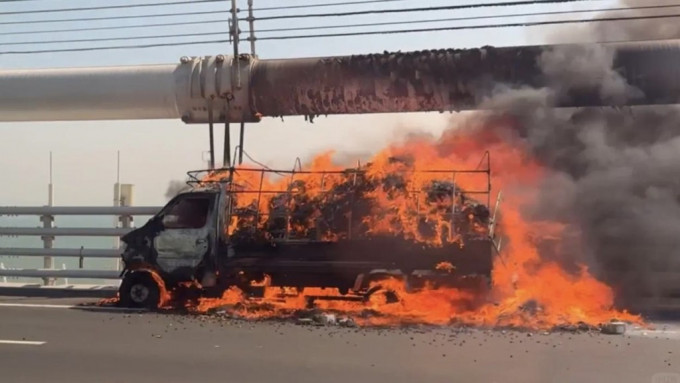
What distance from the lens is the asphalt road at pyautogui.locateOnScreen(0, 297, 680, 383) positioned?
271 inches

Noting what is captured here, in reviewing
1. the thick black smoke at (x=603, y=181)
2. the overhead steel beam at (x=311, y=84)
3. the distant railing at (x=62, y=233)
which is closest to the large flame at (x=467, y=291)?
the thick black smoke at (x=603, y=181)

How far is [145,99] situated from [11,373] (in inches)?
318

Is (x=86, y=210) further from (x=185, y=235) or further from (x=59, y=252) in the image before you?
(x=185, y=235)

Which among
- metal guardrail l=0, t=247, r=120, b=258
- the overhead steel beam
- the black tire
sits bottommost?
the black tire

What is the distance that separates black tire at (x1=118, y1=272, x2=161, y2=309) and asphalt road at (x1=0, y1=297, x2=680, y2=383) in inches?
39.6

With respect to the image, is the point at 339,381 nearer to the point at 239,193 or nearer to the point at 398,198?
the point at 398,198

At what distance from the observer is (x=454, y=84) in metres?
12.3

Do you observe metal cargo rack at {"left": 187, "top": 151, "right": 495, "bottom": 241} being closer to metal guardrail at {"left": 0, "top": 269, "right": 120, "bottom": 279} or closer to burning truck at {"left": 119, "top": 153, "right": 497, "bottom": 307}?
burning truck at {"left": 119, "top": 153, "right": 497, "bottom": 307}

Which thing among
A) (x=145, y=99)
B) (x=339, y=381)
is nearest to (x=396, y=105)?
(x=145, y=99)

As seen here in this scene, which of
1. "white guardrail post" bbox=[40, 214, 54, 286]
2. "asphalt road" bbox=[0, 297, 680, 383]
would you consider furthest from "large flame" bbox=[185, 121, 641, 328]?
"white guardrail post" bbox=[40, 214, 54, 286]

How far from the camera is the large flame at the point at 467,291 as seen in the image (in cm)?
1023

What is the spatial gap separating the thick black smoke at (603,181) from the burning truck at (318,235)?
1.45 m

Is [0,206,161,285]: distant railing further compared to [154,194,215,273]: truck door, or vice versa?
[0,206,161,285]: distant railing

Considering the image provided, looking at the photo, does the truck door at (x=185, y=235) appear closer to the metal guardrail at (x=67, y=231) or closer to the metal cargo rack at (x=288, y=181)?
the metal cargo rack at (x=288, y=181)
